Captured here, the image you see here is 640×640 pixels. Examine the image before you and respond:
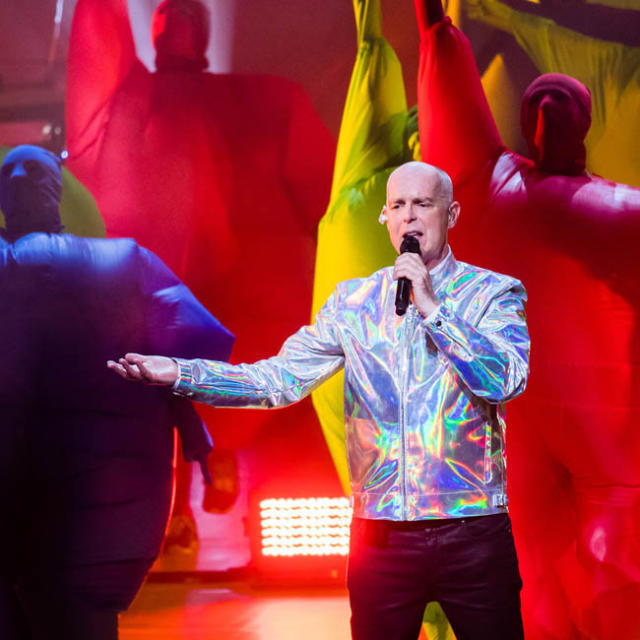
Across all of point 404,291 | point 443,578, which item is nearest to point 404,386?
point 404,291

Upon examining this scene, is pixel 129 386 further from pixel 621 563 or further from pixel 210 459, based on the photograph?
pixel 621 563

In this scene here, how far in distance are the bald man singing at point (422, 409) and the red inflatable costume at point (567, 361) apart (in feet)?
3.36

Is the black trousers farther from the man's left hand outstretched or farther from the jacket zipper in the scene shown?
the man's left hand outstretched

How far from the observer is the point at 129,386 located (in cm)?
236

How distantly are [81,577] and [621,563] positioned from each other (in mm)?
1672

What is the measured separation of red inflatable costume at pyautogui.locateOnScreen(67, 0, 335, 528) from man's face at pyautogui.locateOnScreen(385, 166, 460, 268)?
1.09m

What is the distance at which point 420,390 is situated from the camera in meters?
1.38

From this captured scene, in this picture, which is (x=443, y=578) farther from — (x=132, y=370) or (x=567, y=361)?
(x=567, y=361)

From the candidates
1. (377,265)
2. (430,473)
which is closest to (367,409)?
(430,473)

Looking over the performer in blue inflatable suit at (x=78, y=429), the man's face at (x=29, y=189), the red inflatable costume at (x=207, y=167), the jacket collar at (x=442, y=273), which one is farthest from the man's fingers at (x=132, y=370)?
the man's face at (x=29, y=189)

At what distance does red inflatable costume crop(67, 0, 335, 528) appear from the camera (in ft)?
8.36

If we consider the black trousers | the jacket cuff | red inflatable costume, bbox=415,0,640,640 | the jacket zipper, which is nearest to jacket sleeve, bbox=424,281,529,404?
the jacket zipper

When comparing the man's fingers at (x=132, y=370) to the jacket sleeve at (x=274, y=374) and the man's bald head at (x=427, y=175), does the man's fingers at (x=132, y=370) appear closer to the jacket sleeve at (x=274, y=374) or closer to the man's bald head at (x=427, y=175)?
the jacket sleeve at (x=274, y=374)

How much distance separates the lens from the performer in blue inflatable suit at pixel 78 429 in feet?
7.49
